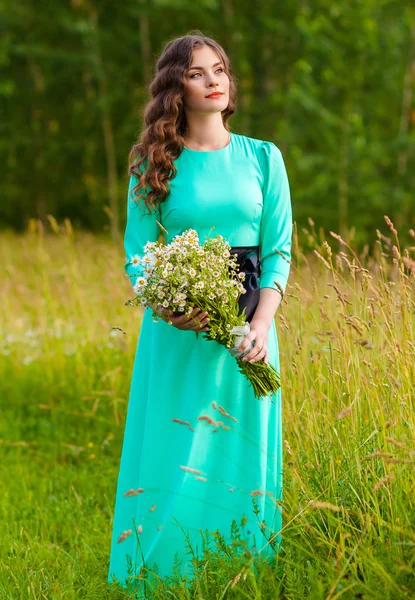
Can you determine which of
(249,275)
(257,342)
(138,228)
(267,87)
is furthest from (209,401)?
(267,87)

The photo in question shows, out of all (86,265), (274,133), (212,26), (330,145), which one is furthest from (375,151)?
(86,265)

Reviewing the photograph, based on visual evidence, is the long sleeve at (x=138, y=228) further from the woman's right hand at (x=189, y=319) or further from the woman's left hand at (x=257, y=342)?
the woman's left hand at (x=257, y=342)

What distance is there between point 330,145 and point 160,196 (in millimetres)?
10266

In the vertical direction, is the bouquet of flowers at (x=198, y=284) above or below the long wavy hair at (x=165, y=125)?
below

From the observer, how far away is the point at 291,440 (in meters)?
3.00

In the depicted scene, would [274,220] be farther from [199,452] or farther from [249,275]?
[199,452]

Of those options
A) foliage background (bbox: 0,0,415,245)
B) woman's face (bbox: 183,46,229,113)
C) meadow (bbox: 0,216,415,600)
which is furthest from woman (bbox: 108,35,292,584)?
foliage background (bbox: 0,0,415,245)

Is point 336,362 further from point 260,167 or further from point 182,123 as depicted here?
point 182,123

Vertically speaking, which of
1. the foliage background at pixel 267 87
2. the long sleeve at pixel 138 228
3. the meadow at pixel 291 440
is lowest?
the meadow at pixel 291 440

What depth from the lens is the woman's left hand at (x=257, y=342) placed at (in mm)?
2456

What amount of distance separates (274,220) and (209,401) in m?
0.71

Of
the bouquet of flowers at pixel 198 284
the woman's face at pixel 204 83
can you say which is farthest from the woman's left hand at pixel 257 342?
the woman's face at pixel 204 83

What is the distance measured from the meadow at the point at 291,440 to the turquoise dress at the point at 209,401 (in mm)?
126

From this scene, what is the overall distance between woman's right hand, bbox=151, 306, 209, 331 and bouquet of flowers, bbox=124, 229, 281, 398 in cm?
2
